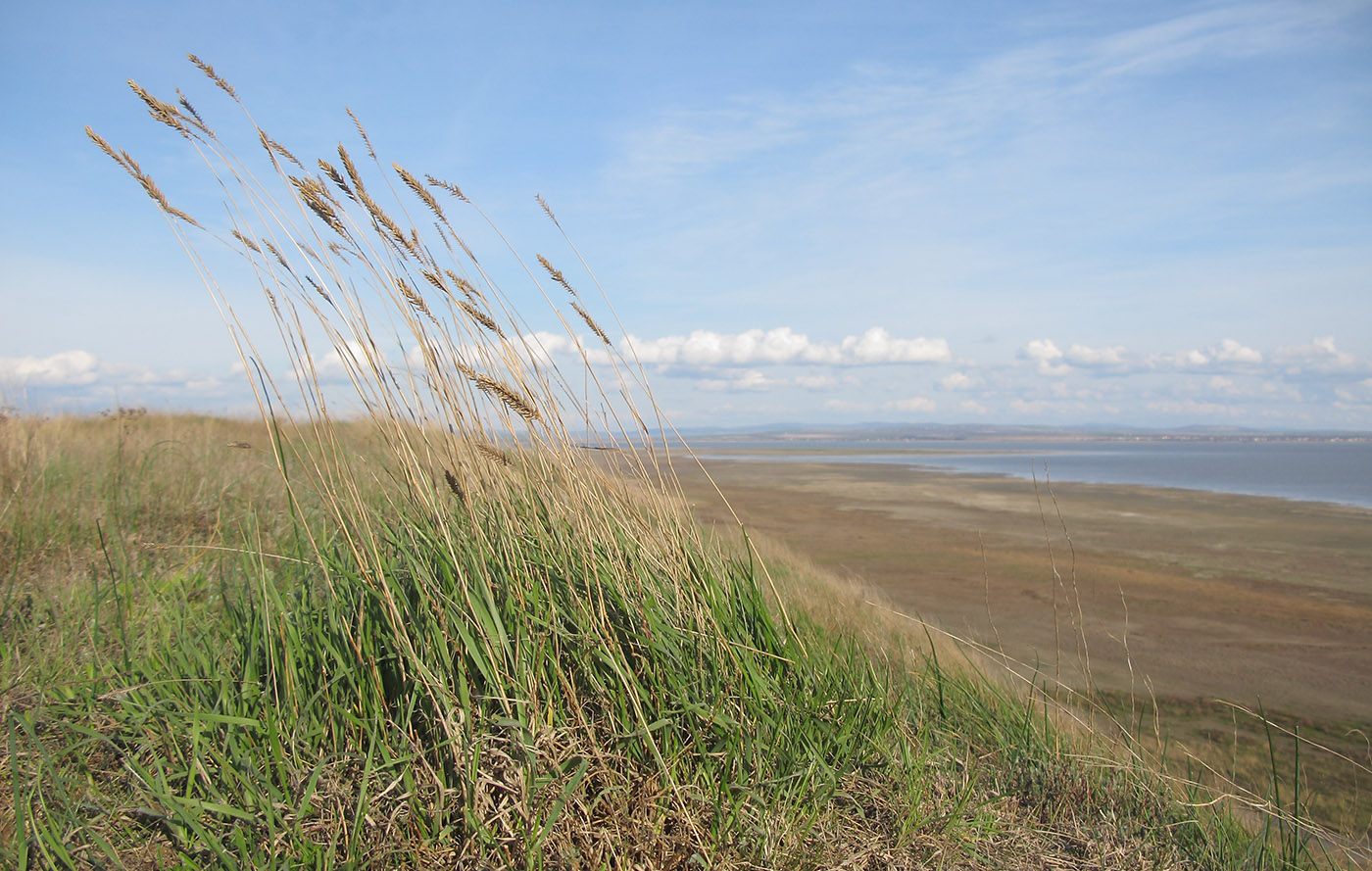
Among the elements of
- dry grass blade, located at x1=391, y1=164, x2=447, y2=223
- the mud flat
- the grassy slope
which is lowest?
the mud flat

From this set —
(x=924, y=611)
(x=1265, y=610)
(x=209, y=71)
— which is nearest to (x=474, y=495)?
(x=209, y=71)

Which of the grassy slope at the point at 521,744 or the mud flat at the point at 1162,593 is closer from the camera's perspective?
the grassy slope at the point at 521,744

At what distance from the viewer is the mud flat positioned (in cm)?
524

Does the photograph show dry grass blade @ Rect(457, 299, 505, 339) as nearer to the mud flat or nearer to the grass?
the grass

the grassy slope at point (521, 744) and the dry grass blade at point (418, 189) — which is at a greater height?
the dry grass blade at point (418, 189)

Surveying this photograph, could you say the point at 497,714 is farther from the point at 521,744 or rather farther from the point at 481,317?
the point at 481,317

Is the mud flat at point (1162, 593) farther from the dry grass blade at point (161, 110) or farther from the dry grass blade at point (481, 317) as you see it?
the dry grass blade at point (161, 110)

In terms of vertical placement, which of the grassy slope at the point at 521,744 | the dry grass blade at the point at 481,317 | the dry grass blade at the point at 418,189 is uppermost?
the dry grass blade at the point at 418,189

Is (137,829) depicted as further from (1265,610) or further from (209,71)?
(1265,610)

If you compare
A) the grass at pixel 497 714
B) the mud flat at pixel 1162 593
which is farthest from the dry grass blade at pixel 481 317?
the mud flat at pixel 1162 593

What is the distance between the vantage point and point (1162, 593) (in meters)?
9.11

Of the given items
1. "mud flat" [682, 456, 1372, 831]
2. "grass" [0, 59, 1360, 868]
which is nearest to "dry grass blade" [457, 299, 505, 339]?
"grass" [0, 59, 1360, 868]

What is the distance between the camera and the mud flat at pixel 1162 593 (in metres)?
5.24

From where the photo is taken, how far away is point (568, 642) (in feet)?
7.36
